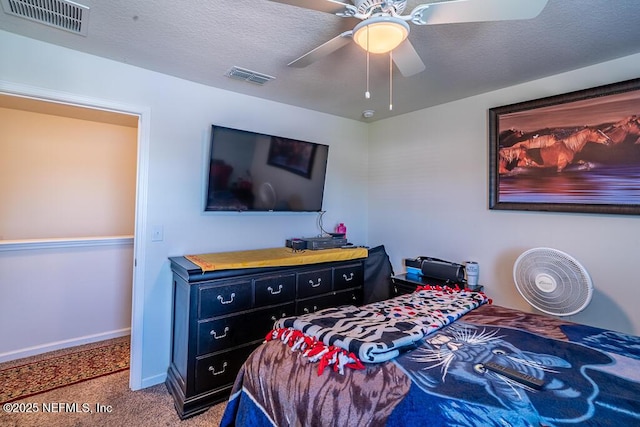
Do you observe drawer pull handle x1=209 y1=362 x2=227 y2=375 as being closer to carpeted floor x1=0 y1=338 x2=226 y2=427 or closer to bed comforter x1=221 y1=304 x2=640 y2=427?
carpeted floor x1=0 y1=338 x2=226 y2=427

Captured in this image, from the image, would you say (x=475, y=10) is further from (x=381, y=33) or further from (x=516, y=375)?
(x=516, y=375)

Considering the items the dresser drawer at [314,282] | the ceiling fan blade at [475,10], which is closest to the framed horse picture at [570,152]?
the ceiling fan blade at [475,10]

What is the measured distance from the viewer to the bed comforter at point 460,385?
93 cm

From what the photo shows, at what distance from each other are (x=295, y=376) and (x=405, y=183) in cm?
262

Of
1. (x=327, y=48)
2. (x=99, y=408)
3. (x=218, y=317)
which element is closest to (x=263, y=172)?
(x=218, y=317)

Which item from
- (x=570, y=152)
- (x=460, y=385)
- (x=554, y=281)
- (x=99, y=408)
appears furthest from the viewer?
(x=570, y=152)

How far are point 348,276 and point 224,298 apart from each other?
1.20 meters

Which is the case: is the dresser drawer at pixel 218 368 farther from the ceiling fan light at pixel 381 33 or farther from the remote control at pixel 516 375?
the ceiling fan light at pixel 381 33

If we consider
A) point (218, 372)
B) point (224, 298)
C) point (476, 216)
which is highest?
point (476, 216)

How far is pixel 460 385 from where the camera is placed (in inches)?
41.6

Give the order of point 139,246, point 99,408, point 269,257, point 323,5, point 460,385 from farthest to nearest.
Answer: point 269,257 < point 139,246 < point 99,408 < point 323,5 < point 460,385

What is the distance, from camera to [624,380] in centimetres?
110

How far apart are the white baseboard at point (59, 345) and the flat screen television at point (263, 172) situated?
6.30 ft

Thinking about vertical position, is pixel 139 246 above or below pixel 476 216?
below
